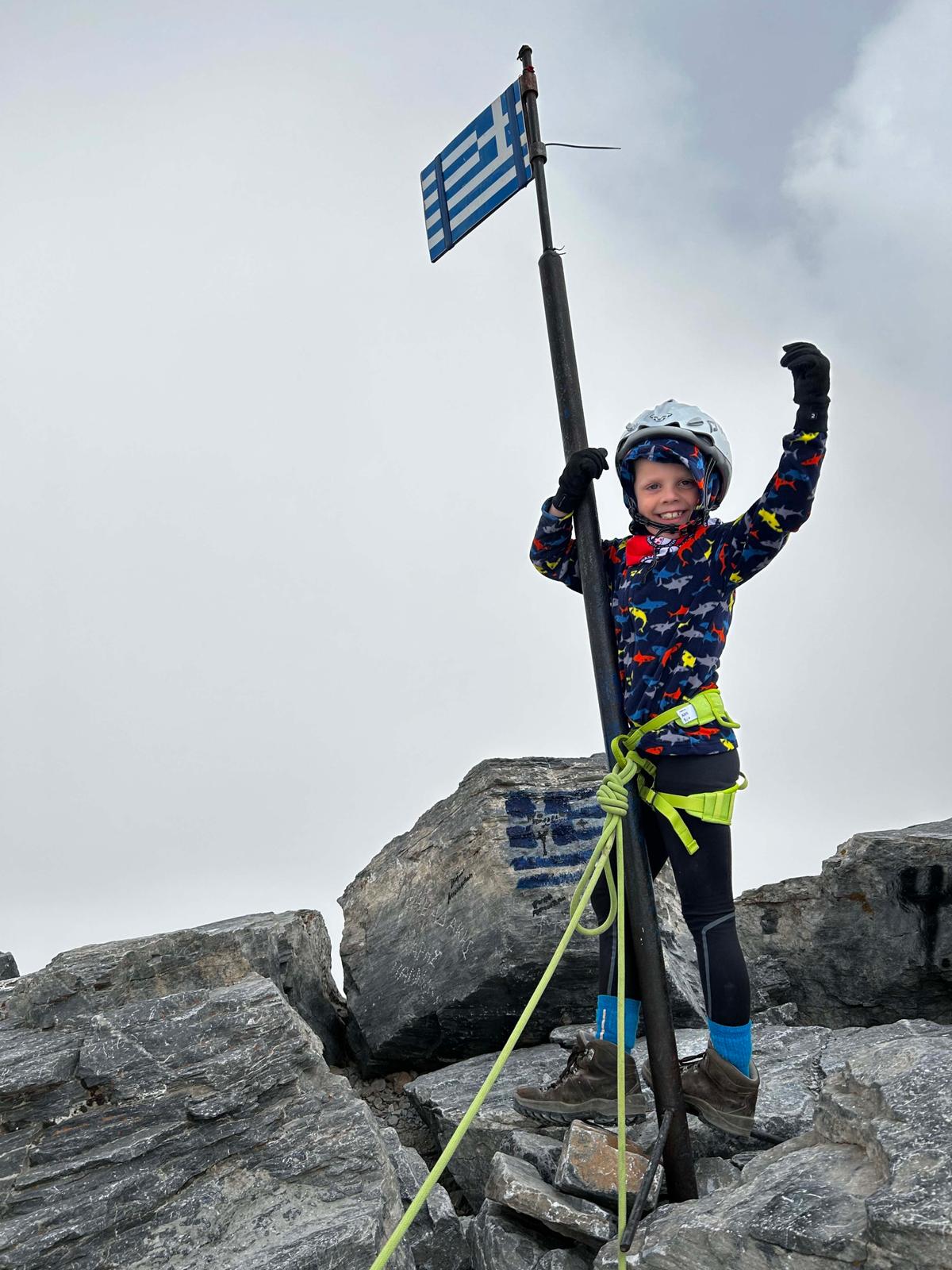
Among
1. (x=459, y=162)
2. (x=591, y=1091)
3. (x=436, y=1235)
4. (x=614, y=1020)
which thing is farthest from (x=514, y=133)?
(x=436, y=1235)

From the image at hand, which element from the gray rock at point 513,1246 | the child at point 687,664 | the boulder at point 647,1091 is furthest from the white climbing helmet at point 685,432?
the gray rock at point 513,1246

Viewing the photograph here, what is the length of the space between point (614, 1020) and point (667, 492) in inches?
91.3

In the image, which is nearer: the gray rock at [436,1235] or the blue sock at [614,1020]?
the gray rock at [436,1235]

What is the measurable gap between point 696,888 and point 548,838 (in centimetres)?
195

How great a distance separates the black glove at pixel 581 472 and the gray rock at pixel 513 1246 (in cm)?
294

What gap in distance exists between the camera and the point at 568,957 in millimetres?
5688

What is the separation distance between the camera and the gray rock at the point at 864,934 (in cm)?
609

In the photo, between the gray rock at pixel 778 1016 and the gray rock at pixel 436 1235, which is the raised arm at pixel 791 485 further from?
the gray rock at pixel 778 1016

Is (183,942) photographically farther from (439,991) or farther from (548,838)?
(548,838)

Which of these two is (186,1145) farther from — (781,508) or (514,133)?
(514,133)

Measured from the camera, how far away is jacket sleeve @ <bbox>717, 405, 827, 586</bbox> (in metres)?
4.01

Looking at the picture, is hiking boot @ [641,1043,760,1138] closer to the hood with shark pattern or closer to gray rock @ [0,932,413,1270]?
gray rock @ [0,932,413,1270]

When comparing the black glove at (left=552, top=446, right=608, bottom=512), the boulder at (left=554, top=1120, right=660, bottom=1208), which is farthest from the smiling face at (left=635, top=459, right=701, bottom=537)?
the boulder at (left=554, top=1120, right=660, bottom=1208)

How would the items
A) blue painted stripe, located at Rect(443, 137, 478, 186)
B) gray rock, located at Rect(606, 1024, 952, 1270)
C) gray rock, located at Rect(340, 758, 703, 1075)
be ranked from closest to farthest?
gray rock, located at Rect(606, 1024, 952, 1270)
blue painted stripe, located at Rect(443, 137, 478, 186)
gray rock, located at Rect(340, 758, 703, 1075)
